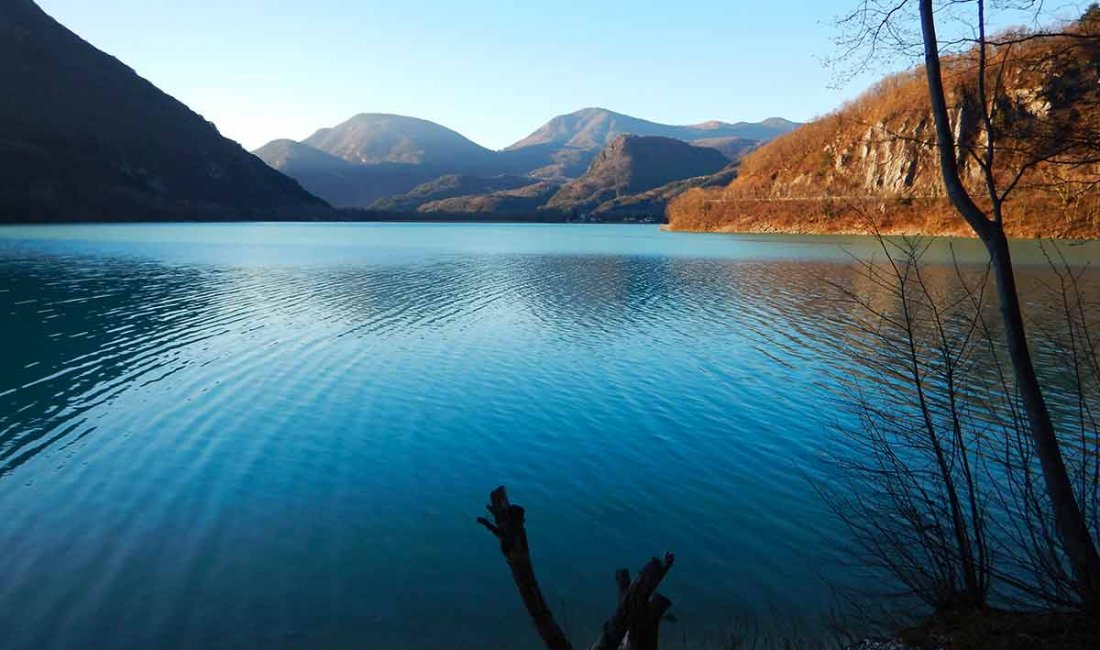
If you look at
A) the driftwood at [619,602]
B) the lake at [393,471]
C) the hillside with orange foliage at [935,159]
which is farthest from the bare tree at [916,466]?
the driftwood at [619,602]

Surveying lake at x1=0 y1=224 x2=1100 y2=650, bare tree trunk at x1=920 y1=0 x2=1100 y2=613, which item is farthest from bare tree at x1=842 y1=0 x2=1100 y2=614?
lake at x1=0 y1=224 x2=1100 y2=650

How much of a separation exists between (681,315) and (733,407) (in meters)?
15.8

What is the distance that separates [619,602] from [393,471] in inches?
402

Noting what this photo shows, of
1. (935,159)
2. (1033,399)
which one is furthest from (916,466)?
(935,159)

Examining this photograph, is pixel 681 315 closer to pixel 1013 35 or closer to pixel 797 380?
pixel 797 380

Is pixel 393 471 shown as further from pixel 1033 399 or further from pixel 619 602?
pixel 1033 399

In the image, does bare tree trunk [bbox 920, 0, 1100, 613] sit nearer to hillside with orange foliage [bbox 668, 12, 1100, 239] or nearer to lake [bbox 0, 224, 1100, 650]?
hillside with orange foliage [bbox 668, 12, 1100, 239]

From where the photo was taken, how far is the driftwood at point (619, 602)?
4164 mm

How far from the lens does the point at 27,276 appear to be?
1799 inches

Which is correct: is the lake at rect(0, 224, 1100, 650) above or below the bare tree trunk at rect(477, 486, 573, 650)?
below

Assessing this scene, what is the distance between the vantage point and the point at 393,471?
13.8 m

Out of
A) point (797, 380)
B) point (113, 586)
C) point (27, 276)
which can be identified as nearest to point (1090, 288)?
point (797, 380)

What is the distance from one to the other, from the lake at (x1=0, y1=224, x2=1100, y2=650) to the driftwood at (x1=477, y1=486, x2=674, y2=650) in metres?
4.17

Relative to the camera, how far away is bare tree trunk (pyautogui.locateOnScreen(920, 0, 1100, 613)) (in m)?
6.88
